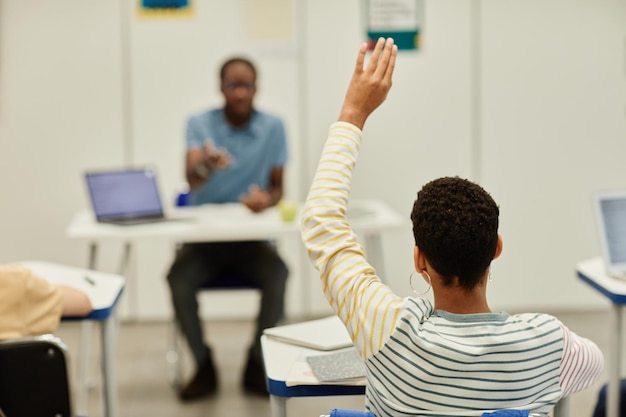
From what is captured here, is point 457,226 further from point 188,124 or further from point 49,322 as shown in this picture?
point 188,124

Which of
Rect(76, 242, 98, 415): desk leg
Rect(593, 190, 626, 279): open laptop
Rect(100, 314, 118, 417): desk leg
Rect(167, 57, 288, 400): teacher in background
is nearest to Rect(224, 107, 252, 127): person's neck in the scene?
Rect(167, 57, 288, 400): teacher in background

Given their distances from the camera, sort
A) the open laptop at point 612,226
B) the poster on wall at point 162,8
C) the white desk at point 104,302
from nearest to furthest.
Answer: the white desk at point 104,302
the open laptop at point 612,226
the poster on wall at point 162,8

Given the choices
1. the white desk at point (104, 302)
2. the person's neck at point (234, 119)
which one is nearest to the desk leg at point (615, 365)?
the white desk at point (104, 302)

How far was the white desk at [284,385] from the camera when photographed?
5.54ft

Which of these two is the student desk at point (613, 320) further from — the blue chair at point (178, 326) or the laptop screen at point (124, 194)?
the laptop screen at point (124, 194)

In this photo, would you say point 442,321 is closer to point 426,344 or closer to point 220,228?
point 426,344

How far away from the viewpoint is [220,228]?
3.30 meters

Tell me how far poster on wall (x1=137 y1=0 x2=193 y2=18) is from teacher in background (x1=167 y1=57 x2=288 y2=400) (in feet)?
2.56

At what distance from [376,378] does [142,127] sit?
346 cm

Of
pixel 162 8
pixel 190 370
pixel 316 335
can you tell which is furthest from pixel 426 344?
pixel 162 8

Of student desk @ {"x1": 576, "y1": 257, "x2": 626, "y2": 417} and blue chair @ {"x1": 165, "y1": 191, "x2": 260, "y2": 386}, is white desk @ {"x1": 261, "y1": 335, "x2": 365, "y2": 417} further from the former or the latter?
blue chair @ {"x1": 165, "y1": 191, "x2": 260, "y2": 386}

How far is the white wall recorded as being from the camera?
180 inches

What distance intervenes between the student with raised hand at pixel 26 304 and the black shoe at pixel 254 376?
59.1 inches

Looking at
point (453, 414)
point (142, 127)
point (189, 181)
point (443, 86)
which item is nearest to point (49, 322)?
point (453, 414)
